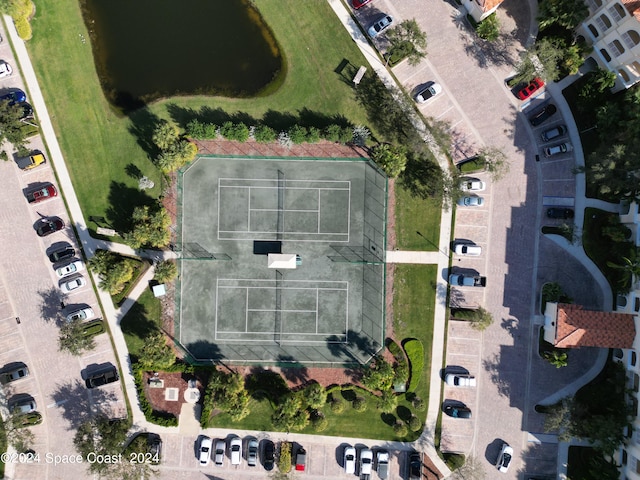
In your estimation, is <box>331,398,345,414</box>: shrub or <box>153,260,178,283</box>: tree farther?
<box>331,398,345,414</box>: shrub

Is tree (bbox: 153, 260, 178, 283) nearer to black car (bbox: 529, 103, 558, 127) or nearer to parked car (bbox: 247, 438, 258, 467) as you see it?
parked car (bbox: 247, 438, 258, 467)

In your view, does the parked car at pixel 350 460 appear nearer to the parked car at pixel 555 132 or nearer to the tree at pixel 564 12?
the parked car at pixel 555 132

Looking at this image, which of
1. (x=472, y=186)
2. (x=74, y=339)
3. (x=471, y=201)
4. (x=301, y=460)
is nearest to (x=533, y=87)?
(x=472, y=186)

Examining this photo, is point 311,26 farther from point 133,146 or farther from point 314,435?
point 314,435

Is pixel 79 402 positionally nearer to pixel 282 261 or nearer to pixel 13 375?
pixel 13 375

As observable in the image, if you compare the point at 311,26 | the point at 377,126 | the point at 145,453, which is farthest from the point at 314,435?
the point at 311,26

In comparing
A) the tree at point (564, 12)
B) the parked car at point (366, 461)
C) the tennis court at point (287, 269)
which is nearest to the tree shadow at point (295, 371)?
the tennis court at point (287, 269)

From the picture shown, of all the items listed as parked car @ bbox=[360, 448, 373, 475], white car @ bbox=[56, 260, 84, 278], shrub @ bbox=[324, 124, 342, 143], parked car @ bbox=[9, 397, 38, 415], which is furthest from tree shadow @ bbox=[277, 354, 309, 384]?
parked car @ bbox=[9, 397, 38, 415]
